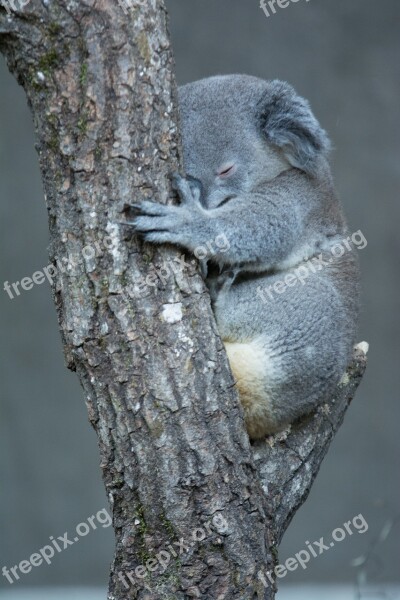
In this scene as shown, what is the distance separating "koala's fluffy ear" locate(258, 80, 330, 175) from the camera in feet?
11.5

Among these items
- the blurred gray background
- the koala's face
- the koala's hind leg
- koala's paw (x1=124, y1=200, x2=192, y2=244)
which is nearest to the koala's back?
the koala's hind leg

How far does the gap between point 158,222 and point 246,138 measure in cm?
106

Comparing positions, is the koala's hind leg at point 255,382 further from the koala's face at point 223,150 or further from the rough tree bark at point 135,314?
the koala's face at point 223,150

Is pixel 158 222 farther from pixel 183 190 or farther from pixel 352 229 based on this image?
pixel 352 229

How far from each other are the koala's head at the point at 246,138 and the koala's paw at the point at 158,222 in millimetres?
635

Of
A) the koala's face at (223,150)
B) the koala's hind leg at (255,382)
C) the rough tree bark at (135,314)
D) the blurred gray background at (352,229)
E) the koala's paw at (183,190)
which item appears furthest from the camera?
the blurred gray background at (352,229)

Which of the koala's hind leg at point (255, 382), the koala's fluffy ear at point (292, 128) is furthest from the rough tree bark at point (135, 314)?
the koala's fluffy ear at point (292, 128)

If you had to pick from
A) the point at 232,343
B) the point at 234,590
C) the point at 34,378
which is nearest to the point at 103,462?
the point at 234,590

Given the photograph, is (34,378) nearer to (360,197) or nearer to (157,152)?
(360,197)

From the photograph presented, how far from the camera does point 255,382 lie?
329cm

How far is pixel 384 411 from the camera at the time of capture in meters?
7.10

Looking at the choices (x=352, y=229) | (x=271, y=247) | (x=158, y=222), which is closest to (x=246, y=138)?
(x=271, y=247)

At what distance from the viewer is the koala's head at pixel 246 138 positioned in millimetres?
3469

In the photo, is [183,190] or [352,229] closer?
[183,190]
